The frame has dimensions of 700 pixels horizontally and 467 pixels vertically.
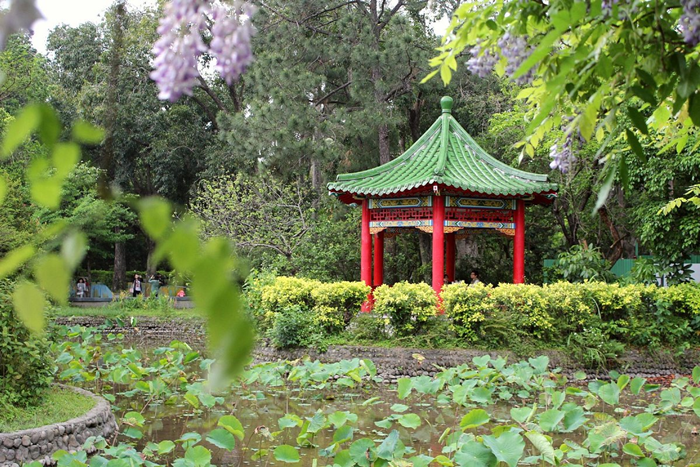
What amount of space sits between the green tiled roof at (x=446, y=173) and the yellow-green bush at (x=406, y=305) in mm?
1661

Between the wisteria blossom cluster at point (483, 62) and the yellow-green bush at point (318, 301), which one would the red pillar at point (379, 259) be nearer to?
the yellow-green bush at point (318, 301)

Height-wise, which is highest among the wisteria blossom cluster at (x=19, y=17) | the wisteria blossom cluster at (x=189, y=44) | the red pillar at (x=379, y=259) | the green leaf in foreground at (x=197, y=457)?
the wisteria blossom cluster at (x=189, y=44)

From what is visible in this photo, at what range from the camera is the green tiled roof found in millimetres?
10344

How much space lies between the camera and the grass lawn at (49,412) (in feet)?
17.0

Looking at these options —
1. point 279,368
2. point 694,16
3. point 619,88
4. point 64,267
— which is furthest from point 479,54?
point 279,368

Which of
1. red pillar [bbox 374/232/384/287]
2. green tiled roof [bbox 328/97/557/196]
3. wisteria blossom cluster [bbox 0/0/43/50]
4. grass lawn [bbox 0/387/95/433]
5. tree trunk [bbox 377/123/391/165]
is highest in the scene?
tree trunk [bbox 377/123/391/165]

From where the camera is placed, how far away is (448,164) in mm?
11156

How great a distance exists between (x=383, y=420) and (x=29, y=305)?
5014 millimetres

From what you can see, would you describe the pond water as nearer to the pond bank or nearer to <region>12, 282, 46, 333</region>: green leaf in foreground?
the pond bank

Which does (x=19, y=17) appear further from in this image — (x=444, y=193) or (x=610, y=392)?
(x=444, y=193)

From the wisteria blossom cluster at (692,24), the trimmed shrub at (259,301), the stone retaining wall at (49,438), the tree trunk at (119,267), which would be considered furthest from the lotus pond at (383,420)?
the tree trunk at (119,267)

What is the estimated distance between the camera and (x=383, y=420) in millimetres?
5406

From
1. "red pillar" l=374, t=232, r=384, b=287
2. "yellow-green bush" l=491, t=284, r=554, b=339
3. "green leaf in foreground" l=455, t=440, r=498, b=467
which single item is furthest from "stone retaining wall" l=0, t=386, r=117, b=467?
"red pillar" l=374, t=232, r=384, b=287

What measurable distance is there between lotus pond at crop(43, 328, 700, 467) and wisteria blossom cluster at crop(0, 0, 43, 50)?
3.75 m
